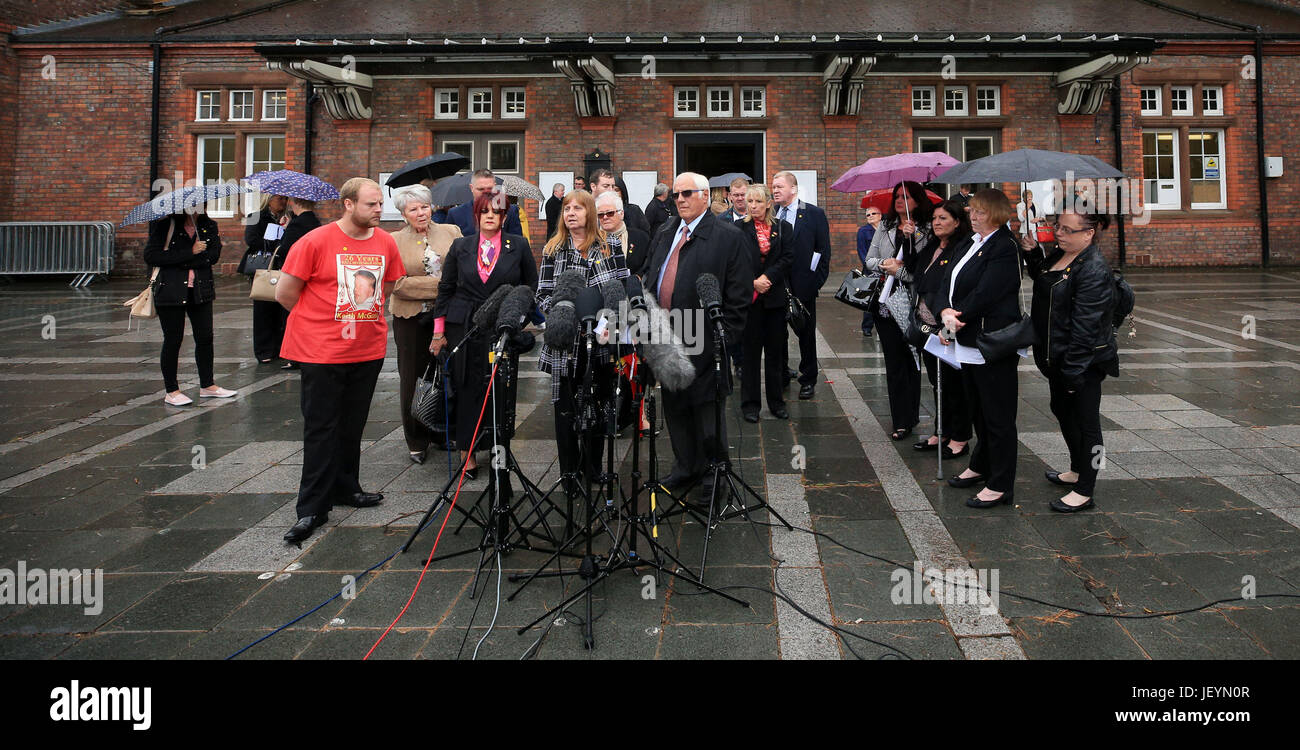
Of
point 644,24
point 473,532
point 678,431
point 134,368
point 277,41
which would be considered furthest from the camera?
point 644,24

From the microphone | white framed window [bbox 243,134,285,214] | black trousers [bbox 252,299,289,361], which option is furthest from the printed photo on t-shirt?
white framed window [bbox 243,134,285,214]

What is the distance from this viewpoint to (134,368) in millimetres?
9750

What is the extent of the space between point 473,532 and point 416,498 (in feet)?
2.74

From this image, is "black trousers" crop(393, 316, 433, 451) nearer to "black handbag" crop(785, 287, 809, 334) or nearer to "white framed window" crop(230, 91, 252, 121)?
"black handbag" crop(785, 287, 809, 334)

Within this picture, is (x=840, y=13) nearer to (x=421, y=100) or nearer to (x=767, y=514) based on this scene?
(x=421, y=100)

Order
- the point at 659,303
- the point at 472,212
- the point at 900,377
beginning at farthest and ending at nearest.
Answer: the point at 472,212 < the point at 900,377 < the point at 659,303

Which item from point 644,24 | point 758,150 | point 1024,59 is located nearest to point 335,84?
point 644,24

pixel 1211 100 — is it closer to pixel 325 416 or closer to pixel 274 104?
pixel 325 416

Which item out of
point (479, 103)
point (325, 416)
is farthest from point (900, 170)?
point (479, 103)

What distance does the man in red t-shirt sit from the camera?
467 cm

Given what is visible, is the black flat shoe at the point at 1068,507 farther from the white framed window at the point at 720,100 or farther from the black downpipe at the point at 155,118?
the black downpipe at the point at 155,118

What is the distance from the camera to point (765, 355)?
7270mm

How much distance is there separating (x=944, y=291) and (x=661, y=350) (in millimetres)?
2257

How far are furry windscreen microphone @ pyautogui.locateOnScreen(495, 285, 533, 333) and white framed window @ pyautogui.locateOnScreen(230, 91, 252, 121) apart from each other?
1865cm
